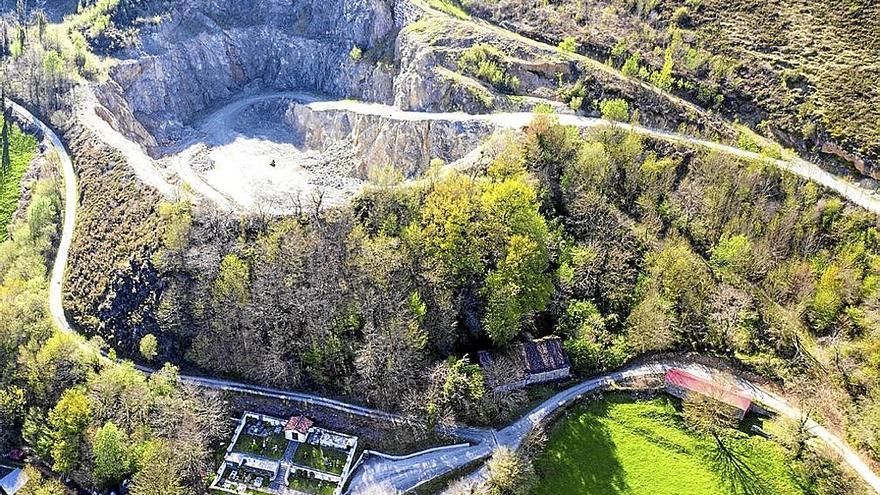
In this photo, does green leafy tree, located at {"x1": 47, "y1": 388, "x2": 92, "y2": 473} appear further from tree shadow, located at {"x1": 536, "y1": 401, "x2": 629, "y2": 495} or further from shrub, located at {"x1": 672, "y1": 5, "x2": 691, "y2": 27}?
shrub, located at {"x1": 672, "y1": 5, "x2": 691, "y2": 27}

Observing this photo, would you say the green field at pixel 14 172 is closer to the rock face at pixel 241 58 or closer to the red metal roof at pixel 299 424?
the rock face at pixel 241 58

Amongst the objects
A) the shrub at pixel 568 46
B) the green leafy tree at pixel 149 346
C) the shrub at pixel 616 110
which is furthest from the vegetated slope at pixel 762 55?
the green leafy tree at pixel 149 346

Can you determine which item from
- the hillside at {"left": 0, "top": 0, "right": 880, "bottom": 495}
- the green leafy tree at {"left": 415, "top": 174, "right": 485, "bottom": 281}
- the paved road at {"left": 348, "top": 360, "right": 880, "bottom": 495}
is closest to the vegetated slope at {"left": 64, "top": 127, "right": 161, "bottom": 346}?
the hillside at {"left": 0, "top": 0, "right": 880, "bottom": 495}

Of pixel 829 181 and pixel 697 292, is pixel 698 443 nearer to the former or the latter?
pixel 697 292

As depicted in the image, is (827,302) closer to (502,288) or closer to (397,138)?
(502,288)

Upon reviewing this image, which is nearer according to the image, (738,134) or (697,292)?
(697,292)

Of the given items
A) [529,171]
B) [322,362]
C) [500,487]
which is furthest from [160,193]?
[500,487]

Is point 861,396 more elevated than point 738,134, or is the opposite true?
point 738,134
